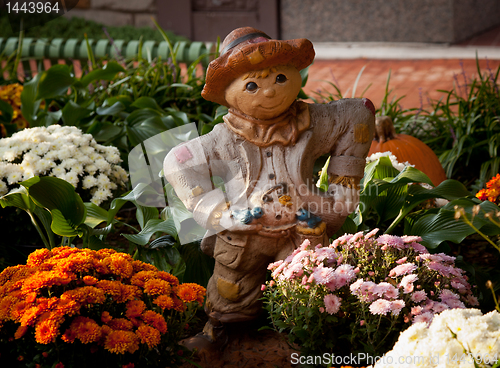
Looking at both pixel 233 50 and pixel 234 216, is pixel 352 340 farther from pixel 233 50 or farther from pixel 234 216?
pixel 233 50

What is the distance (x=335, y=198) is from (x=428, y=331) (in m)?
0.72

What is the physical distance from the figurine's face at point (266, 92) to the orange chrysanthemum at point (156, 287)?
682 mm

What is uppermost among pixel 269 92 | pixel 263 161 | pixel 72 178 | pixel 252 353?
pixel 269 92

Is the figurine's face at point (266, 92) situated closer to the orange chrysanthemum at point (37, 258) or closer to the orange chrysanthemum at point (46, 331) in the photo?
the orange chrysanthemum at point (37, 258)

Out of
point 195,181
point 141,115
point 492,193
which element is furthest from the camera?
point 141,115

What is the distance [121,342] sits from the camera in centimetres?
154

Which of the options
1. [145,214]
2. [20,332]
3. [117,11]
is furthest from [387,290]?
[117,11]

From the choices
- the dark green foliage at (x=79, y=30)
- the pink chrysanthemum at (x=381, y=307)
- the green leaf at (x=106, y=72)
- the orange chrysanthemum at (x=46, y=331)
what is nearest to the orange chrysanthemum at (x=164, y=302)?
the orange chrysanthemum at (x=46, y=331)

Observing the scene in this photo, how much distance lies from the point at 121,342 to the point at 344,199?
0.94m

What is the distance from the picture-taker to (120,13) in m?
9.10

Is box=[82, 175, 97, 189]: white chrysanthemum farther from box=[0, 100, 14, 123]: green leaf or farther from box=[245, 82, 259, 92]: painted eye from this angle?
box=[245, 82, 259, 92]: painted eye

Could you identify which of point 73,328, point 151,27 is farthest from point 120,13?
point 73,328

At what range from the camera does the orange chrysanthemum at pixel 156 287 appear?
1701 millimetres

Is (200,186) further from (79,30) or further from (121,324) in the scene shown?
(79,30)
